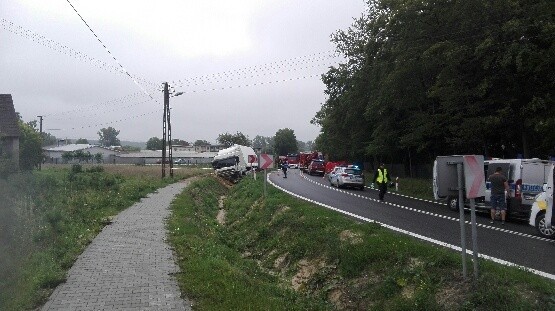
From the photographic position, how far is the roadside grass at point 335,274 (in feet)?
26.9

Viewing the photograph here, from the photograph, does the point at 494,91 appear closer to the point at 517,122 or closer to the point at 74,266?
the point at 517,122

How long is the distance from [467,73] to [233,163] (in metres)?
34.0

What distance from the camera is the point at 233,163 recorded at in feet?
192

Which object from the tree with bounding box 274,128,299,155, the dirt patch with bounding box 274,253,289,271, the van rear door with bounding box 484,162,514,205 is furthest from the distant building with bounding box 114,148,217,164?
the dirt patch with bounding box 274,253,289,271

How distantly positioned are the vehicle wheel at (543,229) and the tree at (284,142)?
449 feet

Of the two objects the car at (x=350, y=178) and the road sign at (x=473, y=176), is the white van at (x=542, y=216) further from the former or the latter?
the car at (x=350, y=178)

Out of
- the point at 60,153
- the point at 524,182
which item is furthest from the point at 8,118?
the point at 60,153

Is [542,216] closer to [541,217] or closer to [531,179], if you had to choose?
[541,217]

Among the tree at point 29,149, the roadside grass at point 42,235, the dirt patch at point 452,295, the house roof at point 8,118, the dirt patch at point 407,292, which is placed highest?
the house roof at point 8,118

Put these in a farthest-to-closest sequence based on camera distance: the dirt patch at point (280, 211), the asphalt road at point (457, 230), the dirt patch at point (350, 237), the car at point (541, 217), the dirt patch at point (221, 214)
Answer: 1. the dirt patch at point (221, 214)
2. the dirt patch at point (280, 211)
3. the car at point (541, 217)
4. the dirt patch at point (350, 237)
5. the asphalt road at point (457, 230)

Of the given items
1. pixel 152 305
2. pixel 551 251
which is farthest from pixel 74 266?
pixel 551 251

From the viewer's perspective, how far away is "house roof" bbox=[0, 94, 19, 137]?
1967 inches

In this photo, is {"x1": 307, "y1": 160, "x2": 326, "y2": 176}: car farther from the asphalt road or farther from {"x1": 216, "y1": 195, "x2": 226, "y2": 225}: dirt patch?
the asphalt road

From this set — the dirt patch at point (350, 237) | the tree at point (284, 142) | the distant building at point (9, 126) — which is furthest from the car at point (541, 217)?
the tree at point (284, 142)
